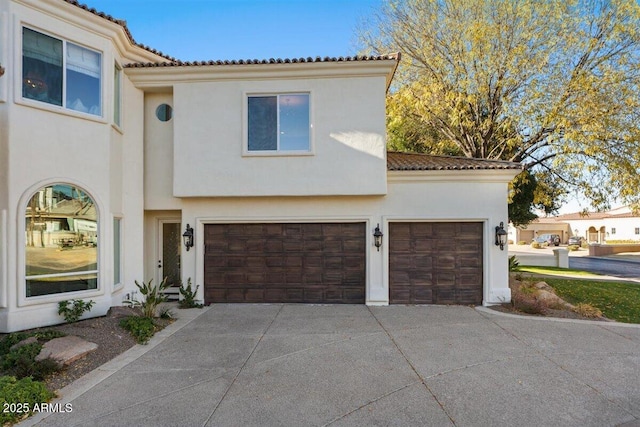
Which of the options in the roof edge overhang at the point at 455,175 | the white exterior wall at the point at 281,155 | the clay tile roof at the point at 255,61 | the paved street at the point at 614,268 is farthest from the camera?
the paved street at the point at 614,268

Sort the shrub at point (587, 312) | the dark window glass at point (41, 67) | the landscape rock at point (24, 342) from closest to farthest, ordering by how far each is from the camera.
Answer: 1. the landscape rock at point (24, 342)
2. the dark window glass at point (41, 67)
3. the shrub at point (587, 312)

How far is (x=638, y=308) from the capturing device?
386 inches

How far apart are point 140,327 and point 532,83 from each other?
15155 mm

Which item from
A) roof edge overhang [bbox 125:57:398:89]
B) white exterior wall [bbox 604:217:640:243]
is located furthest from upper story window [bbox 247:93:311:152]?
white exterior wall [bbox 604:217:640:243]

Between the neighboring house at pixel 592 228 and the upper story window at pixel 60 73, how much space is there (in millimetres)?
46232

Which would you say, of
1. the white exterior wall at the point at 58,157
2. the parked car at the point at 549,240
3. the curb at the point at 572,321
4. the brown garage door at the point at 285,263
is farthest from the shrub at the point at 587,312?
the parked car at the point at 549,240

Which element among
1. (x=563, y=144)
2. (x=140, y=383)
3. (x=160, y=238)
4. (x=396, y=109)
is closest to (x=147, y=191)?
(x=160, y=238)

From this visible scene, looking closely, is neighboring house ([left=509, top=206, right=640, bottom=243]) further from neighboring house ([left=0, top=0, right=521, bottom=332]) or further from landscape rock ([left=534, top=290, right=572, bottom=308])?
neighboring house ([left=0, top=0, right=521, bottom=332])

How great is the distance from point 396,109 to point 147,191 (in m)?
11.0

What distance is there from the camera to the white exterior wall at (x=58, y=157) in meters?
6.91

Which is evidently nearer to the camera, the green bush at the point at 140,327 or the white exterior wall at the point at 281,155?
the green bush at the point at 140,327

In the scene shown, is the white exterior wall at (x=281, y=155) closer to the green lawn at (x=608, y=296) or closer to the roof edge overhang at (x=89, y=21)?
the roof edge overhang at (x=89, y=21)

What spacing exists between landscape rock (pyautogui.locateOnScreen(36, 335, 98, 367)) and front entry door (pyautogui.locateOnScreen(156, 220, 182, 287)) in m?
4.03

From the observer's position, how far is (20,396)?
13.8 feet
